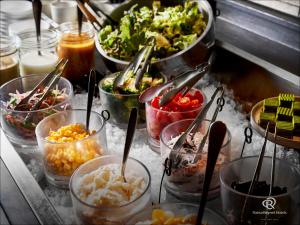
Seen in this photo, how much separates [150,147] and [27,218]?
0.36 m

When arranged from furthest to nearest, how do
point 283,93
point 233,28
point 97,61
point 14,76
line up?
1. point 233,28
2. point 97,61
3. point 14,76
4. point 283,93

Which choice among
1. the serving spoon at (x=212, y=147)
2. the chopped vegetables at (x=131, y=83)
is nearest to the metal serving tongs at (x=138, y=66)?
the chopped vegetables at (x=131, y=83)

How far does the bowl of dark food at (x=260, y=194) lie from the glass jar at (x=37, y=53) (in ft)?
2.75

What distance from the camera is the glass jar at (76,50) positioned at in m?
1.56

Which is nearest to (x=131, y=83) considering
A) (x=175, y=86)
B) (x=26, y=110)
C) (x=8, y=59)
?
(x=175, y=86)

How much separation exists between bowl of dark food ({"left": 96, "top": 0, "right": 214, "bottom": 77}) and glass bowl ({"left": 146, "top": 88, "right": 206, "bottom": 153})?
266 mm

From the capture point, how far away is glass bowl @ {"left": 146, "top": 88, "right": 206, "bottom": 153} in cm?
112

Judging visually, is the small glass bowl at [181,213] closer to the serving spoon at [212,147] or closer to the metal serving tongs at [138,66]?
the serving spoon at [212,147]

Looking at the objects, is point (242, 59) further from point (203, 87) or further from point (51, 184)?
point (51, 184)

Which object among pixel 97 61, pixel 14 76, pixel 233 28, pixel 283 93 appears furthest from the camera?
pixel 233 28

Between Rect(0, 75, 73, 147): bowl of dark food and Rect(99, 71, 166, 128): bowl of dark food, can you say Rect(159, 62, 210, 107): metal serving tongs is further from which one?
Rect(0, 75, 73, 147): bowl of dark food

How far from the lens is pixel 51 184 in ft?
3.54

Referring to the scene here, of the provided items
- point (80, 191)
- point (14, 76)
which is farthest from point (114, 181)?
point (14, 76)

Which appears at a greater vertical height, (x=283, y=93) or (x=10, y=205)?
(x=283, y=93)
